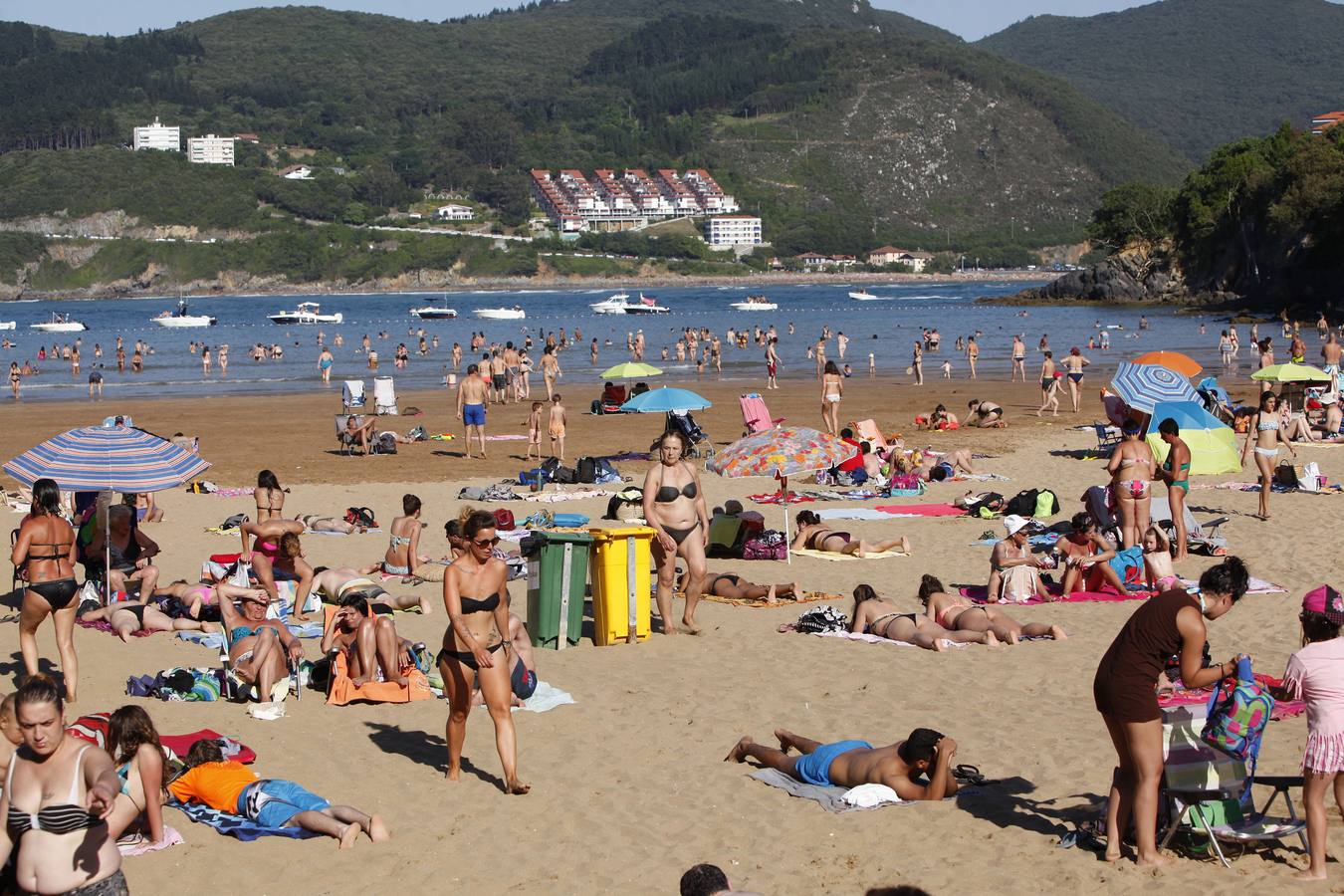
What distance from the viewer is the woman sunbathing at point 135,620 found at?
10422mm

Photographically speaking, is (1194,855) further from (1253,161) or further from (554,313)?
(554,313)

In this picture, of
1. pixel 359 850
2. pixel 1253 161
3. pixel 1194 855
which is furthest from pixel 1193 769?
pixel 1253 161

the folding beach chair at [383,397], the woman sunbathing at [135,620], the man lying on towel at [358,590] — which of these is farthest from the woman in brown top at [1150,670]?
the folding beach chair at [383,397]

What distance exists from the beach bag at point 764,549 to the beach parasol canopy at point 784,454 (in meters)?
3.36

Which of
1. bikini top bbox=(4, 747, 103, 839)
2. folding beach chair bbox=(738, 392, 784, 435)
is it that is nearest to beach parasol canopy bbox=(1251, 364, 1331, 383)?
folding beach chair bbox=(738, 392, 784, 435)

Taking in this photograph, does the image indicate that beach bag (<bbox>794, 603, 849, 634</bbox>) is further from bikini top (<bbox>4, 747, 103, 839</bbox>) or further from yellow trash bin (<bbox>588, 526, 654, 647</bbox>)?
bikini top (<bbox>4, 747, 103, 839</bbox>)

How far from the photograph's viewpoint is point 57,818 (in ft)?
15.9

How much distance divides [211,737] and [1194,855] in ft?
15.5

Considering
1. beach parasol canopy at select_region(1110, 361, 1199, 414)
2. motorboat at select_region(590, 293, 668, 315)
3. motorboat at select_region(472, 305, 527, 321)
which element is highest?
beach parasol canopy at select_region(1110, 361, 1199, 414)

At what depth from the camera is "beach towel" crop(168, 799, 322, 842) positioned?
6.68 metres

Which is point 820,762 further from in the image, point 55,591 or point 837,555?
point 837,555

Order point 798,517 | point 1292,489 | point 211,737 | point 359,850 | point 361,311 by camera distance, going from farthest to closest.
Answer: point 361,311, point 1292,489, point 798,517, point 211,737, point 359,850

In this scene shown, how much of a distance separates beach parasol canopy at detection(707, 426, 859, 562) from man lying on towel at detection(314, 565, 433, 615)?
6191 mm

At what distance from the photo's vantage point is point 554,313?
341 ft
